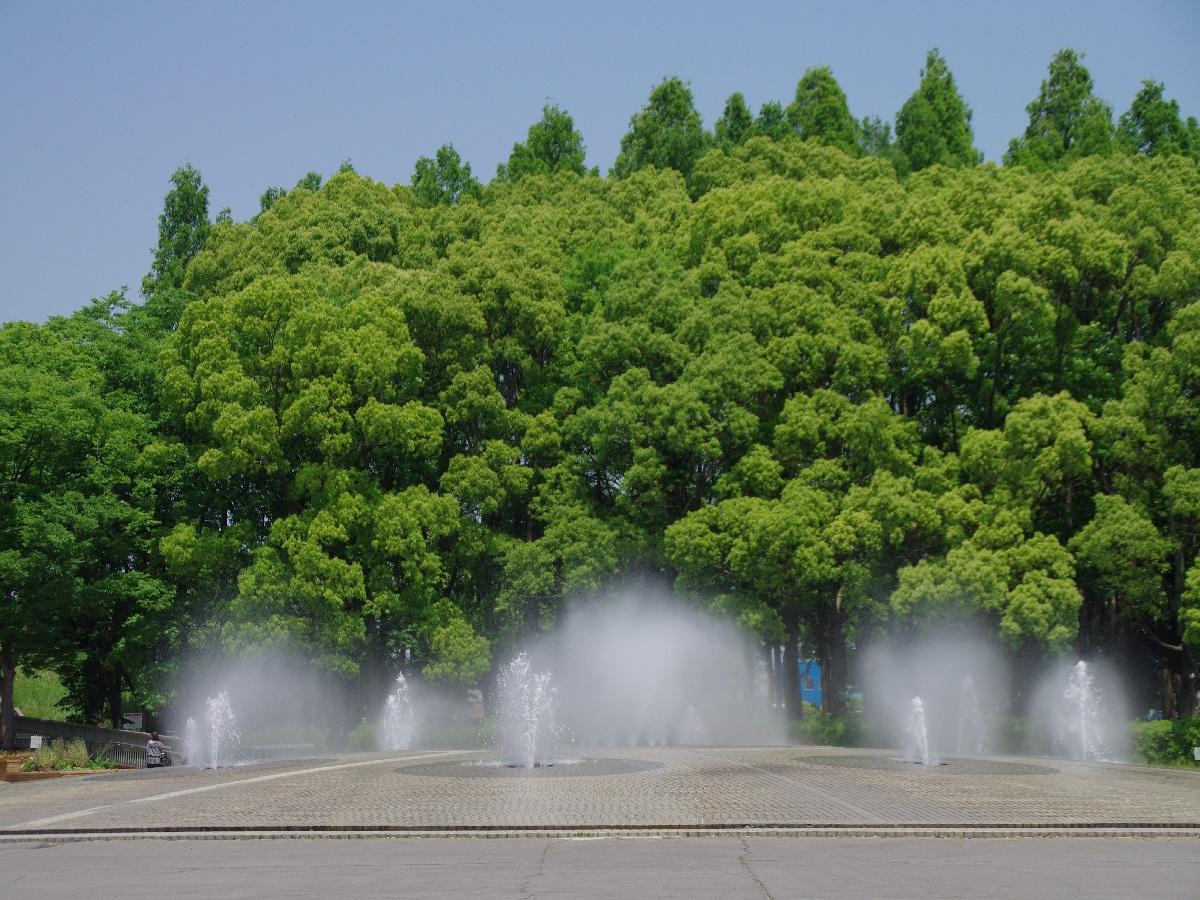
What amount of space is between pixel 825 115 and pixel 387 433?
119ft

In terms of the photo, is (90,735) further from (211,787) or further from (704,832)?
(704,832)

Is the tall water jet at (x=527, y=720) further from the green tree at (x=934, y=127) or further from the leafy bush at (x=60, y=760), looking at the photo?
the green tree at (x=934, y=127)

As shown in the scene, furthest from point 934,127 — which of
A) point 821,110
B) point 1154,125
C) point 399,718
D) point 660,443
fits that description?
point 399,718

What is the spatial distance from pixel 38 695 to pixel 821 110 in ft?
145

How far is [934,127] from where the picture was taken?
65500 millimetres

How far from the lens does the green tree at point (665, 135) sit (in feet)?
219

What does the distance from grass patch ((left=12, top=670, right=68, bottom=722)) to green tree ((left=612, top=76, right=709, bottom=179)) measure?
1362 inches

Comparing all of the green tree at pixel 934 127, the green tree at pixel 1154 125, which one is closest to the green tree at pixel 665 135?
the green tree at pixel 934 127

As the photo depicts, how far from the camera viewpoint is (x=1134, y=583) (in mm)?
A: 33781

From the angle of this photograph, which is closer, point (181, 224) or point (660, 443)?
point (660, 443)

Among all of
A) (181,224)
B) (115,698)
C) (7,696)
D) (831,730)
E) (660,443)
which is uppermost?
(181,224)

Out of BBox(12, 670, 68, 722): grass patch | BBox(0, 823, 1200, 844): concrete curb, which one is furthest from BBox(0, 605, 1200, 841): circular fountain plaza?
BBox(12, 670, 68, 722): grass patch

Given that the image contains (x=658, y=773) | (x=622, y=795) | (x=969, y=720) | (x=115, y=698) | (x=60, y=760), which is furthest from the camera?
(x=115, y=698)

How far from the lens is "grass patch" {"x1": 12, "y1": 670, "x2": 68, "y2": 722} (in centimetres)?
5353
